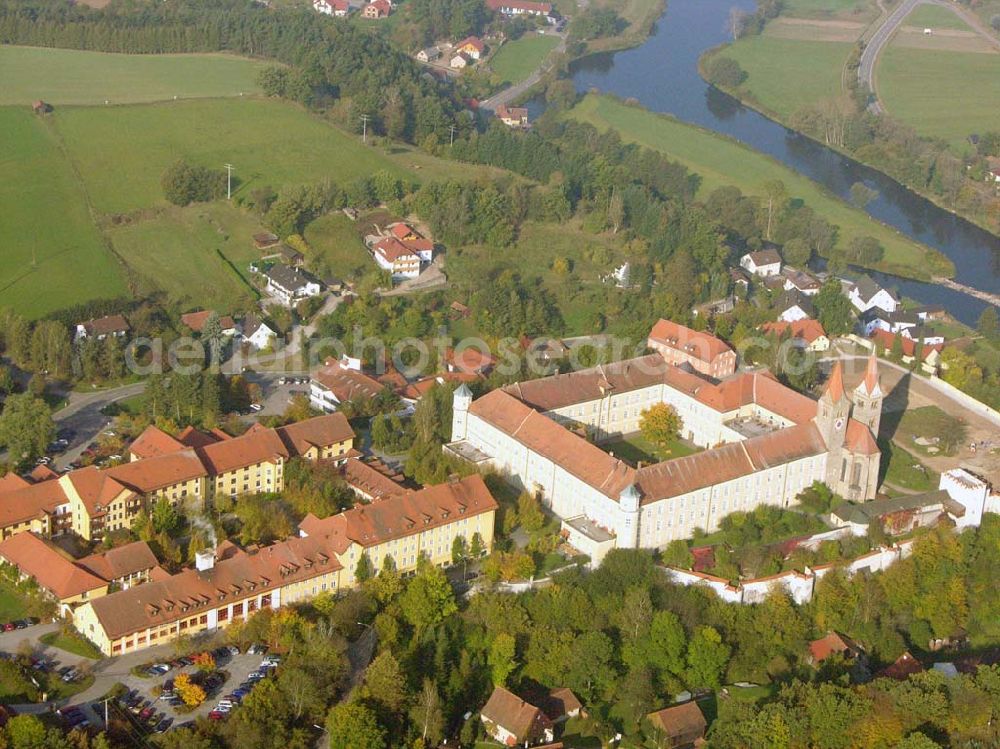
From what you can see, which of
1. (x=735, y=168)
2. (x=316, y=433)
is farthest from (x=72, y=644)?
(x=735, y=168)

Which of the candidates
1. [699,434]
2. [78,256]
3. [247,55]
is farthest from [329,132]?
[699,434]

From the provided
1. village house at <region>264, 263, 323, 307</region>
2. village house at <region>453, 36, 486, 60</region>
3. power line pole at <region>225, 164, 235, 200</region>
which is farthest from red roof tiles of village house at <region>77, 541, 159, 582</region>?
village house at <region>453, 36, 486, 60</region>

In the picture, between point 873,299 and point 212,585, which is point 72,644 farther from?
point 873,299

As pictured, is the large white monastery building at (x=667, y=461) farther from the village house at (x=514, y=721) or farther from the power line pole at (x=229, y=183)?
the power line pole at (x=229, y=183)

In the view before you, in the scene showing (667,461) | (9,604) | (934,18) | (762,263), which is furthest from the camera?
(934,18)

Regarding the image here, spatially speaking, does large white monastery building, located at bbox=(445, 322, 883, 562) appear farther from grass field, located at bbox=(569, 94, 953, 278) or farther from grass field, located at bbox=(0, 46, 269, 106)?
grass field, located at bbox=(0, 46, 269, 106)

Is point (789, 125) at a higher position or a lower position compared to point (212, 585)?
lower
